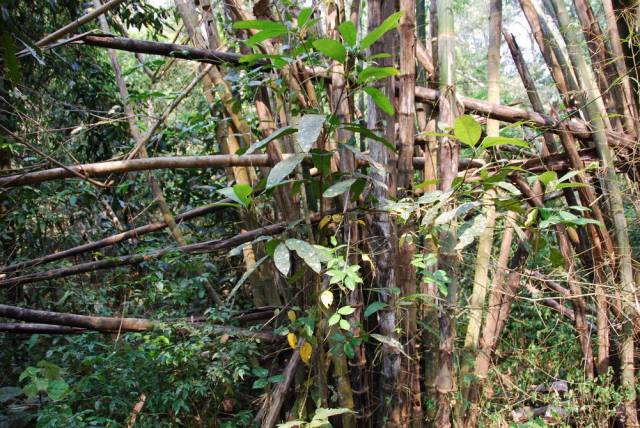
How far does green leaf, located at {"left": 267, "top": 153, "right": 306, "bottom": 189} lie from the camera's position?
1.34 metres

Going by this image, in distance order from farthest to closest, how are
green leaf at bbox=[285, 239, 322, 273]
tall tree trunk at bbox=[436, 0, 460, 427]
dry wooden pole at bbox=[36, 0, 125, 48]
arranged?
tall tree trunk at bbox=[436, 0, 460, 427] < dry wooden pole at bbox=[36, 0, 125, 48] < green leaf at bbox=[285, 239, 322, 273]

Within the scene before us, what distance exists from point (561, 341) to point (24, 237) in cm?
331

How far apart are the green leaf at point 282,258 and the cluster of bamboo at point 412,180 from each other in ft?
1.06

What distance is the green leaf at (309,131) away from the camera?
1258mm

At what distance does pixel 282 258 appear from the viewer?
1373 millimetres

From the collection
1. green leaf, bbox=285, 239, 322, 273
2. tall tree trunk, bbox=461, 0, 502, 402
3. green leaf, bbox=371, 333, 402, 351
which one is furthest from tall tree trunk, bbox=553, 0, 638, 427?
green leaf, bbox=285, 239, 322, 273

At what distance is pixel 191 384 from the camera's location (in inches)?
92.7

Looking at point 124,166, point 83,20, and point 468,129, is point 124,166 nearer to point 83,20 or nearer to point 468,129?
point 83,20

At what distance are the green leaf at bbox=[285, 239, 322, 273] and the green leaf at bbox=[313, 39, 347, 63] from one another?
0.46 metres

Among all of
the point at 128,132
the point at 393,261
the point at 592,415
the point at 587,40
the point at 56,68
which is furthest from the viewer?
the point at 128,132

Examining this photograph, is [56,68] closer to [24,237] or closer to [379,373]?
[24,237]

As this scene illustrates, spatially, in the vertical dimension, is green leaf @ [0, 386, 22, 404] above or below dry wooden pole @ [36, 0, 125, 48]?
below

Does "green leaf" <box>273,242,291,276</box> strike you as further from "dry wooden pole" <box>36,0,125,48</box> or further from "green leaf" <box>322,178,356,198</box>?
"dry wooden pole" <box>36,0,125,48</box>

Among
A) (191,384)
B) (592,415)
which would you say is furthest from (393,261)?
(592,415)
